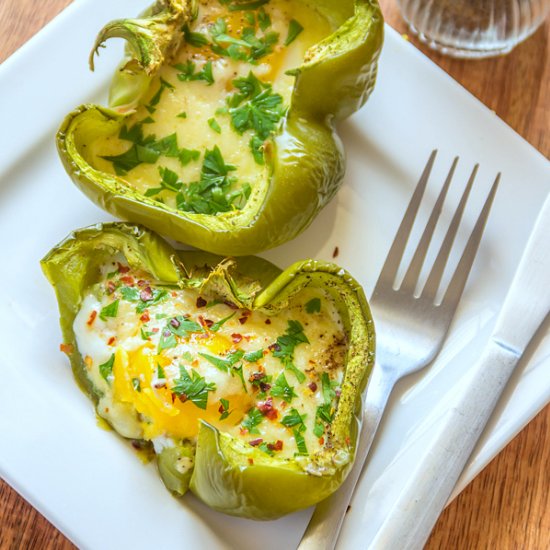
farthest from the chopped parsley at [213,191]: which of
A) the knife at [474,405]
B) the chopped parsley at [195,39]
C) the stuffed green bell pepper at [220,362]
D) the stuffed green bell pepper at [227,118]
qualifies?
the knife at [474,405]

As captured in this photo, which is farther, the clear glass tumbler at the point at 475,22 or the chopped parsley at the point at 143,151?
the clear glass tumbler at the point at 475,22

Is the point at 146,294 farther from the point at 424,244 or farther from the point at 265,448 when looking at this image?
the point at 424,244

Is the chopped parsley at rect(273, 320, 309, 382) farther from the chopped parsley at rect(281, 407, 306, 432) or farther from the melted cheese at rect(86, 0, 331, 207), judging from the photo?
the melted cheese at rect(86, 0, 331, 207)

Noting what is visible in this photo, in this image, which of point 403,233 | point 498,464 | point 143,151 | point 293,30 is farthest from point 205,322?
point 498,464

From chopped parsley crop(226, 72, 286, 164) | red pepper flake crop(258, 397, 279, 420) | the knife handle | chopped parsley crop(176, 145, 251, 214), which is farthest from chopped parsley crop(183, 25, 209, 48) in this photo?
the knife handle

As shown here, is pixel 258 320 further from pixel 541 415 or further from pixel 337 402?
pixel 541 415

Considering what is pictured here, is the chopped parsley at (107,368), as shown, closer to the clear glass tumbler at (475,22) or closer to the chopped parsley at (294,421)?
the chopped parsley at (294,421)

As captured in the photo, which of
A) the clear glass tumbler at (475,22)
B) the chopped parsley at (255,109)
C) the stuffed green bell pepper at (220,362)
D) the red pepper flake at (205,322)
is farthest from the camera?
the clear glass tumbler at (475,22)

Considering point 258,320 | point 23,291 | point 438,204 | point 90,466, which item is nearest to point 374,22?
point 438,204
